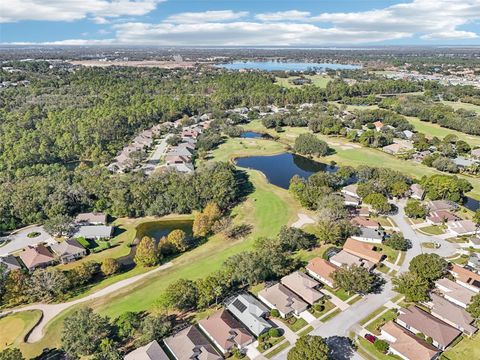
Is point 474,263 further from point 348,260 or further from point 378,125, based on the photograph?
point 378,125

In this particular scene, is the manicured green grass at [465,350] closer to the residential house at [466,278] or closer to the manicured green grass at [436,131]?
the residential house at [466,278]

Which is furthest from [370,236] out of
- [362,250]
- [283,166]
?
[283,166]

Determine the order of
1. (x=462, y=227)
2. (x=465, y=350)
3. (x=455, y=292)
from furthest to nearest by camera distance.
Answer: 1. (x=462, y=227)
2. (x=455, y=292)
3. (x=465, y=350)

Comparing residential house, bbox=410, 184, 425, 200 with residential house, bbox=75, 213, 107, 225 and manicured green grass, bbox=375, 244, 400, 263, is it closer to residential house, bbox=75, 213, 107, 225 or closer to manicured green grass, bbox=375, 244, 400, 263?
manicured green grass, bbox=375, 244, 400, 263

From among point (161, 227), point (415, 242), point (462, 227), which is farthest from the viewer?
point (161, 227)

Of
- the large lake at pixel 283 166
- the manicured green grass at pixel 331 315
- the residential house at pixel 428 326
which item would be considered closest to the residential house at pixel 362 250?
the residential house at pixel 428 326
